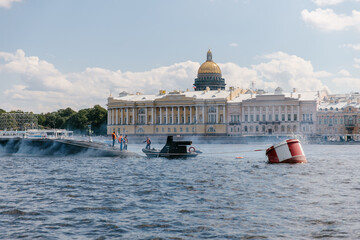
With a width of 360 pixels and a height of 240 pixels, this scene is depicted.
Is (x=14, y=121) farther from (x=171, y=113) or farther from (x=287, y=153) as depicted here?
(x=287, y=153)

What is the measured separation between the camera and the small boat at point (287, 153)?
4028 cm

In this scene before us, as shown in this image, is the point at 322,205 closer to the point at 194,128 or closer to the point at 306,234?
the point at 306,234

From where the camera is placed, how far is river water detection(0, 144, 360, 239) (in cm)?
1510

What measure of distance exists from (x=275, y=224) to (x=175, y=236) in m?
3.31

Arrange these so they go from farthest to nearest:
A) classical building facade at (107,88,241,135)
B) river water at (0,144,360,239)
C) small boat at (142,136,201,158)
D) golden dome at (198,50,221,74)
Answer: golden dome at (198,50,221,74) → classical building facade at (107,88,241,135) → small boat at (142,136,201,158) → river water at (0,144,360,239)

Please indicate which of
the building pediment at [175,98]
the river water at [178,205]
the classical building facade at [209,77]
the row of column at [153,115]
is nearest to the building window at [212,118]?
the row of column at [153,115]

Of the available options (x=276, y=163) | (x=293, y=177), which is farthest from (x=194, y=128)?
(x=293, y=177)

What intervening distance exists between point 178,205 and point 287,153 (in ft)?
74.0

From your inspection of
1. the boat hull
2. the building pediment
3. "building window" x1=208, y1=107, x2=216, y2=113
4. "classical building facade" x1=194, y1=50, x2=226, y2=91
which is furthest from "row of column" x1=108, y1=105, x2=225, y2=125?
the boat hull

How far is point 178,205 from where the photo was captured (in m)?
19.4

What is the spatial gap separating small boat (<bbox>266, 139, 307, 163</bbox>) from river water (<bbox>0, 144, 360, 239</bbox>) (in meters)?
8.61

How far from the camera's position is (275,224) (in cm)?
1595

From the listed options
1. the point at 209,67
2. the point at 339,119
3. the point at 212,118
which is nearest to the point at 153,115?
the point at 212,118

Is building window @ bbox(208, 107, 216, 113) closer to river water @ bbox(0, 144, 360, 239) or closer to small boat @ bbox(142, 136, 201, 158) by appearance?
small boat @ bbox(142, 136, 201, 158)
